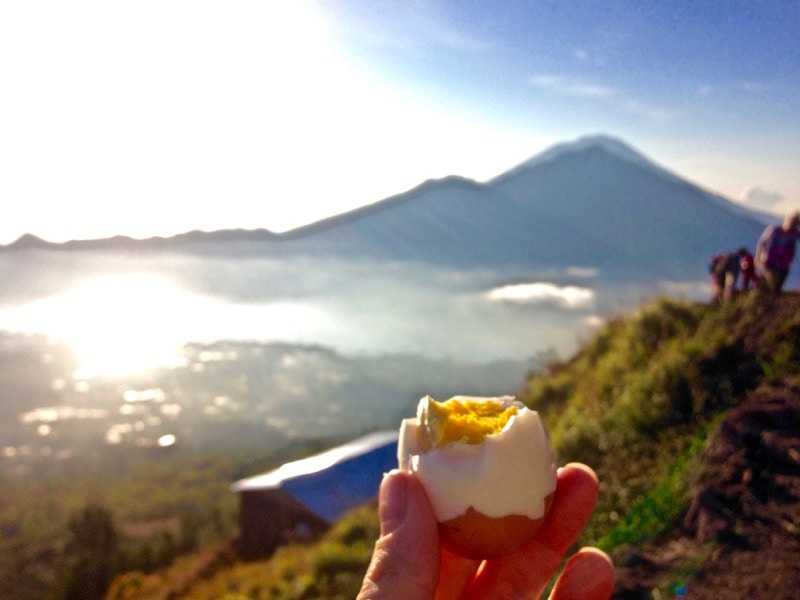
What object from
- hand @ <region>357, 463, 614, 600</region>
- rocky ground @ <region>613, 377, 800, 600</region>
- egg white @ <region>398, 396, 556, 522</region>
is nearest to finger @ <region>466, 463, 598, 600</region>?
hand @ <region>357, 463, 614, 600</region>

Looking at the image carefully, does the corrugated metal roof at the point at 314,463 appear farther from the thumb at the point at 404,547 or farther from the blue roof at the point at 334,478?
the thumb at the point at 404,547

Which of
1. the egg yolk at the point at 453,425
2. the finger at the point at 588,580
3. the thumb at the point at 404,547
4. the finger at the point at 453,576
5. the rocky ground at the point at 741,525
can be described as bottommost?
the rocky ground at the point at 741,525

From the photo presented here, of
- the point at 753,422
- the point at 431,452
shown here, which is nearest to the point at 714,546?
the point at 753,422

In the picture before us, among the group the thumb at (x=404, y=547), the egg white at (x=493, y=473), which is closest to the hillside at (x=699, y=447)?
the egg white at (x=493, y=473)

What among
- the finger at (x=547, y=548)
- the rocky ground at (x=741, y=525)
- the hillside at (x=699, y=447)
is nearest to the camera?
the finger at (x=547, y=548)

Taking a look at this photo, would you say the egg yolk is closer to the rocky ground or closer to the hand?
the hand

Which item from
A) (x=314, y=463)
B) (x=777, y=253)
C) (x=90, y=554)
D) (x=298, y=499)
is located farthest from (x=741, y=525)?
(x=90, y=554)
